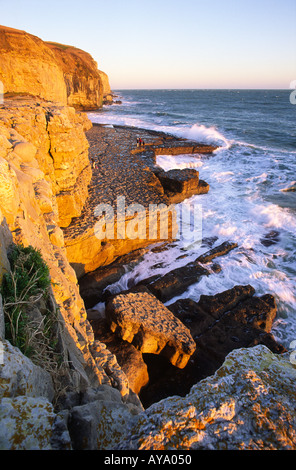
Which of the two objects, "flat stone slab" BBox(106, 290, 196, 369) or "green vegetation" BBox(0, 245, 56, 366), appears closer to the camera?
"green vegetation" BBox(0, 245, 56, 366)

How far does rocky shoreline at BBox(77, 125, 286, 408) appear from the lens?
559 cm

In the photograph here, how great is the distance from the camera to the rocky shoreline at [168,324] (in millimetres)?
5594

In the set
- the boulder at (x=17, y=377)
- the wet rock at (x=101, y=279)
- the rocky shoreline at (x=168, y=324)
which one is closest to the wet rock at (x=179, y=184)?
the rocky shoreline at (x=168, y=324)

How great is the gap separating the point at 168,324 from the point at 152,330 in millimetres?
499

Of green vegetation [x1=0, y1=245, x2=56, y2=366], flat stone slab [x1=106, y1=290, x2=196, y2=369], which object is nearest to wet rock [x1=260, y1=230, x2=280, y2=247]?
flat stone slab [x1=106, y1=290, x2=196, y2=369]

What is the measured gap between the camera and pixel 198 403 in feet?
5.34

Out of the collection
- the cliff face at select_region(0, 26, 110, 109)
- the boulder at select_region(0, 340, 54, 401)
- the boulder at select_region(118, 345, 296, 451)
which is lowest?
the boulder at select_region(118, 345, 296, 451)

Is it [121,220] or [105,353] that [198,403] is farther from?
[121,220]

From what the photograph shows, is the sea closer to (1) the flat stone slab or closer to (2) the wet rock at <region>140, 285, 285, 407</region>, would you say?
(2) the wet rock at <region>140, 285, 285, 407</region>

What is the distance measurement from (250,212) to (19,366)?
45.7 feet

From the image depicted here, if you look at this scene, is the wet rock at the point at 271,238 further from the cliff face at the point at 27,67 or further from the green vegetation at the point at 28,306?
the cliff face at the point at 27,67

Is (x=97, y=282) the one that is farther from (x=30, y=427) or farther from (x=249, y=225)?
(x=249, y=225)

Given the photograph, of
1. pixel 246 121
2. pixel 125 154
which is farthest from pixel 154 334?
pixel 246 121

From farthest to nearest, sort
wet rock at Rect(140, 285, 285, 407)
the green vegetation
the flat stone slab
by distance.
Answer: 1. the flat stone slab
2. wet rock at Rect(140, 285, 285, 407)
3. the green vegetation
